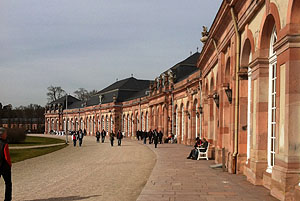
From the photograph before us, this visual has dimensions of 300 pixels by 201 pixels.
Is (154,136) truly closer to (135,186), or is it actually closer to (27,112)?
(135,186)

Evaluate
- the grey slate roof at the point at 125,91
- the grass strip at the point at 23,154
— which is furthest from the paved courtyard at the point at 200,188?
the grey slate roof at the point at 125,91

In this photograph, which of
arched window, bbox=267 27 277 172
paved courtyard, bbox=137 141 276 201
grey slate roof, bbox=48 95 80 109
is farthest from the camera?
grey slate roof, bbox=48 95 80 109

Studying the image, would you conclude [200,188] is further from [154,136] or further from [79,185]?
[154,136]

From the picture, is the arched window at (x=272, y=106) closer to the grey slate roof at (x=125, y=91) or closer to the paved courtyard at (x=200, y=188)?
the paved courtyard at (x=200, y=188)

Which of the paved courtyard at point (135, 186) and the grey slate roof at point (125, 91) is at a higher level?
the grey slate roof at point (125, 91)

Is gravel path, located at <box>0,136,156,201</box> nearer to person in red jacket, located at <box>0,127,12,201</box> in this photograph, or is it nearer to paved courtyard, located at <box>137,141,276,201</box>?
paved courtyard, located at <box>137,141,276,201</box>

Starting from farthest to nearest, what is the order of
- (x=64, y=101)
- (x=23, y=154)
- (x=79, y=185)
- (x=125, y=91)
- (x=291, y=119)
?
1. (x=64, y=101)
2. (x=125, y=91)
3. (x=23, y=154)
4. (x=79, y=185)
5. (x=291, y=119)

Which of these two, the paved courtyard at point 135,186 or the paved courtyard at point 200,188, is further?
the paved courtyard at point 135,186

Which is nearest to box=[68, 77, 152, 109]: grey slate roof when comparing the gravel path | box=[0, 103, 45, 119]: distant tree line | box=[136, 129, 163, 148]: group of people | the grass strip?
box=[136, 129, 163, 148]: group of people

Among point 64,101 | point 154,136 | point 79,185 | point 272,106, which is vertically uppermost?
point 64,101

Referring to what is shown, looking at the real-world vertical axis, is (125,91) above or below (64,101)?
above

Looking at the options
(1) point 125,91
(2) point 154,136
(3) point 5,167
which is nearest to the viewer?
(3) point 5,167

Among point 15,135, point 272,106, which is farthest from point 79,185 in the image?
point 15,135

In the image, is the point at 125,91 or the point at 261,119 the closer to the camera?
the point at 261,119
